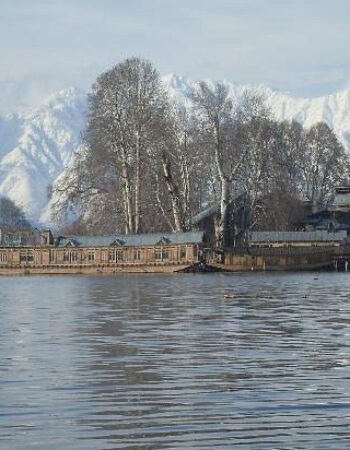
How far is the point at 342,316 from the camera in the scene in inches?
1422

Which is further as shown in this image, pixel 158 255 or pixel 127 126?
pixel 158 255

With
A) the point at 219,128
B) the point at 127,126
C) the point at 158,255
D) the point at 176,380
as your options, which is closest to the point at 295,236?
the point at 158,255

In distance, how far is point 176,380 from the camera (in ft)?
65.9

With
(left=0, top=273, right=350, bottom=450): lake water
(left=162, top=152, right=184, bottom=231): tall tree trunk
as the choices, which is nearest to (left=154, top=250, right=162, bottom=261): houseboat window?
(left=162, top=152, right=184, bottom=231): tall tree trunk

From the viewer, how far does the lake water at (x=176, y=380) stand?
49.5 feet

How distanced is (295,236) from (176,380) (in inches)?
3646

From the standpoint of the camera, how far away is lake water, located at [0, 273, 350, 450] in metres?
15.1

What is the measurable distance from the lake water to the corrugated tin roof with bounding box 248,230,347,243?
7021 cm

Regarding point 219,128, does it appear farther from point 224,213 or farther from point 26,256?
point 26,256

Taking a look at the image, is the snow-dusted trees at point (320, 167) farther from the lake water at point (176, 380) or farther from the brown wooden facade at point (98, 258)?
the lake water at point (176, 380)

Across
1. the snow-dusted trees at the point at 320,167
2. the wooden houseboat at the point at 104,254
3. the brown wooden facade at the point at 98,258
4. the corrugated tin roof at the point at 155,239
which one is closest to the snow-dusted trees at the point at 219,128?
the corrugated tin roof at the point at 155,239

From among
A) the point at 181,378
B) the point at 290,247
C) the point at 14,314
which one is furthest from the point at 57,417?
the point at 290,247

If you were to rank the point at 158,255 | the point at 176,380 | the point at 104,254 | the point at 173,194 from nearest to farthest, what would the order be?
the point at 176,380 → the point at 173,194 → the point at 158,255 → the point at 104,254

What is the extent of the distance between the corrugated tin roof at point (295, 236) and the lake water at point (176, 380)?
230 ft
